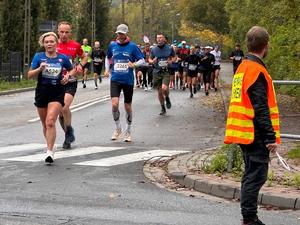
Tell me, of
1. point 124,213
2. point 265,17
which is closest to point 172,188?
point 124,213

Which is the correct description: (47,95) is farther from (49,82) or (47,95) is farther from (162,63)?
(162,63)

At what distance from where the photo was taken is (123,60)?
12.1 metres

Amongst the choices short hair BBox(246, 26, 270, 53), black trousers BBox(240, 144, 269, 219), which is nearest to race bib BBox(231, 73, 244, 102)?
short hair BBox(246, 26, 270, 53)

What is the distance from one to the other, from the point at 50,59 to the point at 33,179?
7.40 ft

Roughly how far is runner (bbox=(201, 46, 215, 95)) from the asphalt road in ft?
31.6

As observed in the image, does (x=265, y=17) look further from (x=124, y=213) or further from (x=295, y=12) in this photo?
(x=124, y=213)

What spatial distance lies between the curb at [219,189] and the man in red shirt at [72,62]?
257 cm

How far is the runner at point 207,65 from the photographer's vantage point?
25.9 meters

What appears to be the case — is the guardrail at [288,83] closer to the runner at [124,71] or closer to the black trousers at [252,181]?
the black trousers at [252,181]

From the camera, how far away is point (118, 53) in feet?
40.0

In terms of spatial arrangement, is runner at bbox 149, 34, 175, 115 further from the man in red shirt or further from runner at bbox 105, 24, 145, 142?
the man in red shirt

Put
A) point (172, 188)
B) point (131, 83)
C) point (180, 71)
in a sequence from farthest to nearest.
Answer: point (180, 71) < point (131, 83) < point (172, 188)

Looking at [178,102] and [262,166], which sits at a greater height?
[262,166]

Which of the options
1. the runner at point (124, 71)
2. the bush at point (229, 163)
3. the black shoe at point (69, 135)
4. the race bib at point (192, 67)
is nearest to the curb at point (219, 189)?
the bush at point (229, 163)
